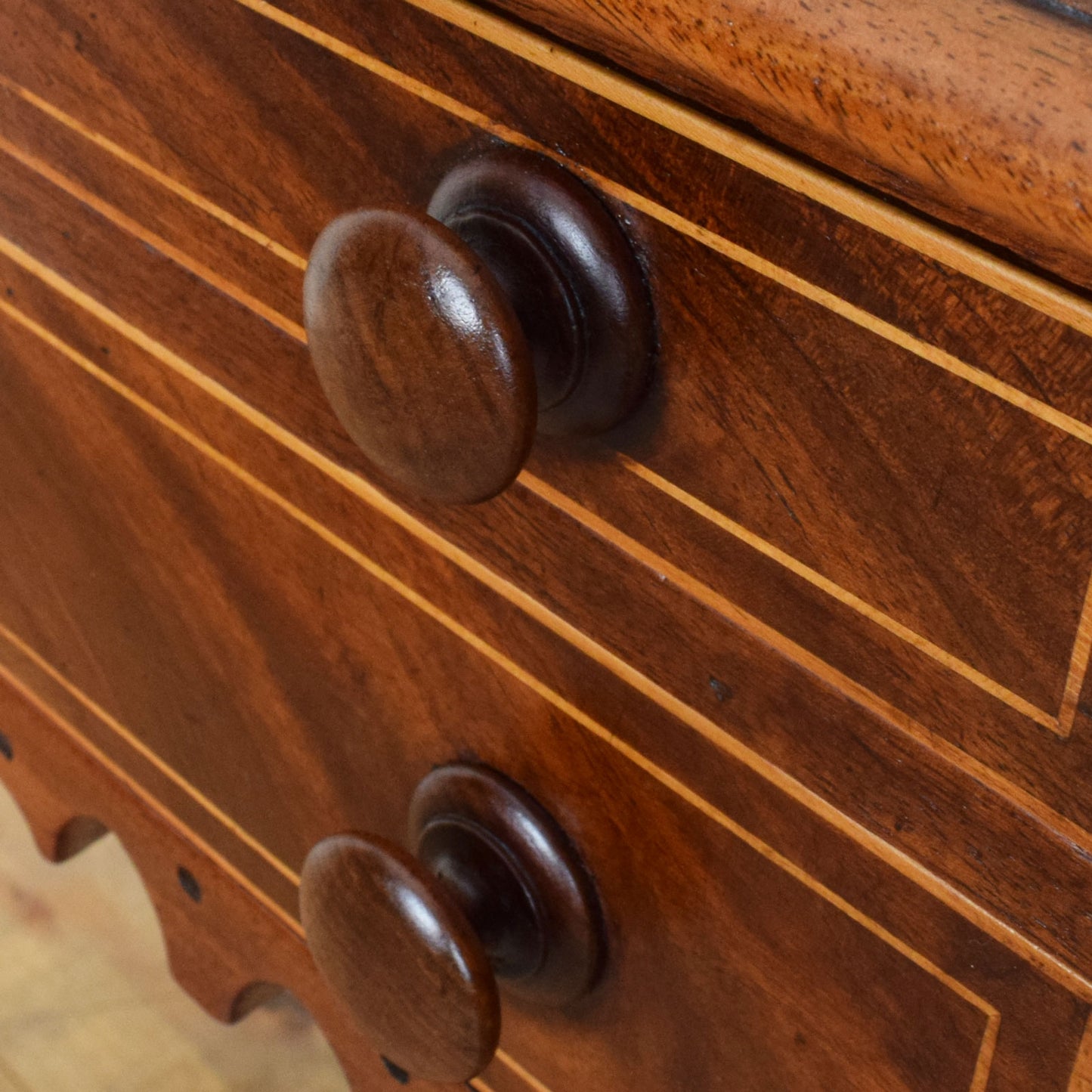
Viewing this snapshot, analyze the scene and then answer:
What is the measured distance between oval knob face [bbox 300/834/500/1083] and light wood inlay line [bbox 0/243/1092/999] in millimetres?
79

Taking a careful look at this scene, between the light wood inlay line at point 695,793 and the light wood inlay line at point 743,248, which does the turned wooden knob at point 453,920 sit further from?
the light wood inlay line at point 743,248

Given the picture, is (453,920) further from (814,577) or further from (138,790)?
(138,790)

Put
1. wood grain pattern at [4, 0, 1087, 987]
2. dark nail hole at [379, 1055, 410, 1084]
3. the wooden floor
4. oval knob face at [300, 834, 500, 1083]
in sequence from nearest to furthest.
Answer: wood grain pattern at [4, 0, 1087, 987] < oval knob face at [300, 834, 500, 1083] < dark nail hole at [379, 1055, 410, 1084] < the wooden floor

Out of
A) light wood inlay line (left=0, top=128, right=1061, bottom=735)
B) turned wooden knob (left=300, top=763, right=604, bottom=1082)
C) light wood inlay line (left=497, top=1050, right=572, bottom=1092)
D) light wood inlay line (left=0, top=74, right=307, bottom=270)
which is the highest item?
light wood inlay line (left=0, top=74, right=307, bottom=270)

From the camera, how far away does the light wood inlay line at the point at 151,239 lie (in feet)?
1.73

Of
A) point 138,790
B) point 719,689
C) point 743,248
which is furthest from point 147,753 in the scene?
point 743,248

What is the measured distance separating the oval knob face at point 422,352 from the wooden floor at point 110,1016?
29.6 inches

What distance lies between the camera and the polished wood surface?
10.6 inches

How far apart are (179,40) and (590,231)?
176mm

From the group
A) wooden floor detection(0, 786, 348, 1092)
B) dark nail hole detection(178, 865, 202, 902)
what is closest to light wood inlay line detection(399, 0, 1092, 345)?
dark nail hole detection(178, 865, 202, 902)

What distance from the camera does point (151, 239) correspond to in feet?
1.85

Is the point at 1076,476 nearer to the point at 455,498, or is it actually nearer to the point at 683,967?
the point at 455,498

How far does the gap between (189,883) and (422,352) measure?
622 millimetres

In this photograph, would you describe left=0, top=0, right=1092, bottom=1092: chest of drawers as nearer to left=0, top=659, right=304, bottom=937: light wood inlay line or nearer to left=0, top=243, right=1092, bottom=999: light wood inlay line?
left=0, top=243, right=1092, bottom=999: light wood inlay line
